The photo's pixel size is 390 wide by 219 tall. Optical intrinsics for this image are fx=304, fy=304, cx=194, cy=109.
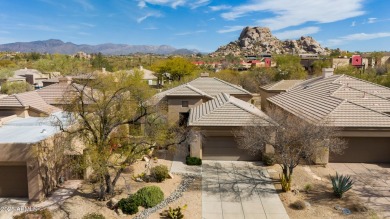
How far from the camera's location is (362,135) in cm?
2208

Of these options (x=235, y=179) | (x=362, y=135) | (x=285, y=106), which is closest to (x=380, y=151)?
(x=362, y=135)

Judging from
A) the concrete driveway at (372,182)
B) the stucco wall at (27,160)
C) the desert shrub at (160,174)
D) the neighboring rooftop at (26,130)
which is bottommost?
the concrete driveway at (372,182)

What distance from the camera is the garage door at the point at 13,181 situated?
1695cm

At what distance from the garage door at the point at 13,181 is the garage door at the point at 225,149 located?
12.0 meters

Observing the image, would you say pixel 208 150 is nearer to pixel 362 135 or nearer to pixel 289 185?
pixel 289 185

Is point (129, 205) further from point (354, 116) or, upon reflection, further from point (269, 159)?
point (354, 116)

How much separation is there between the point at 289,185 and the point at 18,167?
15.4 metres

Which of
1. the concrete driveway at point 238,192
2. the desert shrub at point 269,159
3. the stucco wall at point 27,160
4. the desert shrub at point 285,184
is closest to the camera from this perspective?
the concrete driveway at point 238,192

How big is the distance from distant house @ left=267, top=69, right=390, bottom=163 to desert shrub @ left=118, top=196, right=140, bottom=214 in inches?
534

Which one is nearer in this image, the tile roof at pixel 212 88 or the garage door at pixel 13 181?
the garage door at pixel 13 181

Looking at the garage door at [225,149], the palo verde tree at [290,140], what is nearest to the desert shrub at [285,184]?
the palo verde tree at [290,140]

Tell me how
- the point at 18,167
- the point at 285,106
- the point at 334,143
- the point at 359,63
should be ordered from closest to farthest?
the point at 18,167, the point at 334,143, the point at 285,106, the point at 359,63

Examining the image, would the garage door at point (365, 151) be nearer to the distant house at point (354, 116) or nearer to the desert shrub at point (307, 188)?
the distant house at point (354, 116)

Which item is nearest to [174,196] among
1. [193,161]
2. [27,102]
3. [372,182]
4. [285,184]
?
[193,161]
